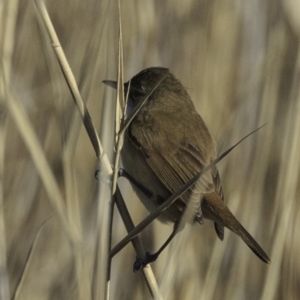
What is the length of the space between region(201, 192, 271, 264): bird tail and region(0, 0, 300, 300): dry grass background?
0.34ft

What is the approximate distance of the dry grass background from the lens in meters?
2.49

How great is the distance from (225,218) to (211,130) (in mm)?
707

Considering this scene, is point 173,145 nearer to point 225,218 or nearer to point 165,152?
point 165,152

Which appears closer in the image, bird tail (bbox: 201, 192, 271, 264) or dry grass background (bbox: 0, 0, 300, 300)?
bird tail (bbox: 201, 192, 271, 264)

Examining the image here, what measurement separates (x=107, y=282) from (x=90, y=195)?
1091 millimetres

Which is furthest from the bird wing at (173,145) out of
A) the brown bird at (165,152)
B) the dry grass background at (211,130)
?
the dry grass background at (211,130)

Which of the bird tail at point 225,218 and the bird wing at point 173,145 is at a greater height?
the bird wing at point 173,145

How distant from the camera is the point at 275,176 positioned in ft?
9.23

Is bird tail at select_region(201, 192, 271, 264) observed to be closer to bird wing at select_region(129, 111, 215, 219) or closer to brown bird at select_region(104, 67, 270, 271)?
brown bird at select_region(104, 67, 270, 271)

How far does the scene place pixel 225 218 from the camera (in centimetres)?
229

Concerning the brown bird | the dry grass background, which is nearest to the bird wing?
the brown bird

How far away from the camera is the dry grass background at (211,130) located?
8.17ft

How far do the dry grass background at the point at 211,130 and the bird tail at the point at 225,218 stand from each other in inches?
4.1

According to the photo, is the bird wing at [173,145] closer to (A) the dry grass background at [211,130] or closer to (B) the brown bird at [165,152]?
(B) the brown bird at [165,152]
